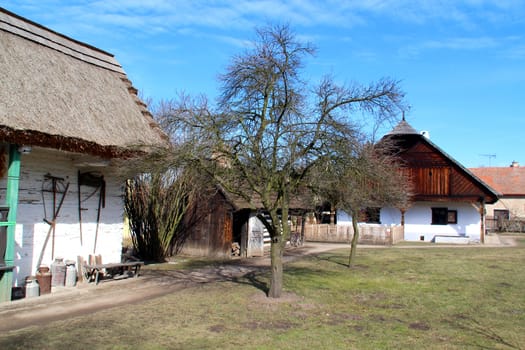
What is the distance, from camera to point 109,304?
10.3m

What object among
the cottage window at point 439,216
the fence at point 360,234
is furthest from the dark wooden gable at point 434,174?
the fence at point 360,234

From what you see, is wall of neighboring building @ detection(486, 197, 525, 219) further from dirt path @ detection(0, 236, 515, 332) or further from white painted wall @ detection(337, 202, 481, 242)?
dirt path @ detection(0, 236, 515, 332)

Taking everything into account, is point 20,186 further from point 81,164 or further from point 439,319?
point 439,319

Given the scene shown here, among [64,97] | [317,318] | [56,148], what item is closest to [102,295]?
[56,148]

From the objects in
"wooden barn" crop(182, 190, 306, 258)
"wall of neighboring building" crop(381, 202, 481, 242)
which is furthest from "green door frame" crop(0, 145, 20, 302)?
"wall of neighboring building" crop(381, 202, 481, 242)

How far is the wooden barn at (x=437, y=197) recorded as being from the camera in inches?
1234

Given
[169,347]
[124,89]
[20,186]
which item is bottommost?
[169,347]

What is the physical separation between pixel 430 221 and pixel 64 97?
27399 millimetres

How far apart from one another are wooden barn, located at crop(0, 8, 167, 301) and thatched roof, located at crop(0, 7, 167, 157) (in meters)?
0.03

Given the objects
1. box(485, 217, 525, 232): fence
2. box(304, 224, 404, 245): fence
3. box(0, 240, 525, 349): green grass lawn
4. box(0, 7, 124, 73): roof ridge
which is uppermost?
box(0, 7, 124, 73): roof ridge

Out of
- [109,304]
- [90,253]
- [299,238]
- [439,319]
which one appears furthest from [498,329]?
[299,238]

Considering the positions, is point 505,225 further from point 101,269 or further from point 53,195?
point 53,195

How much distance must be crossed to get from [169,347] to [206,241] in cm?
1346

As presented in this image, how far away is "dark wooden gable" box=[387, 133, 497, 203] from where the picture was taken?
31219 mm
